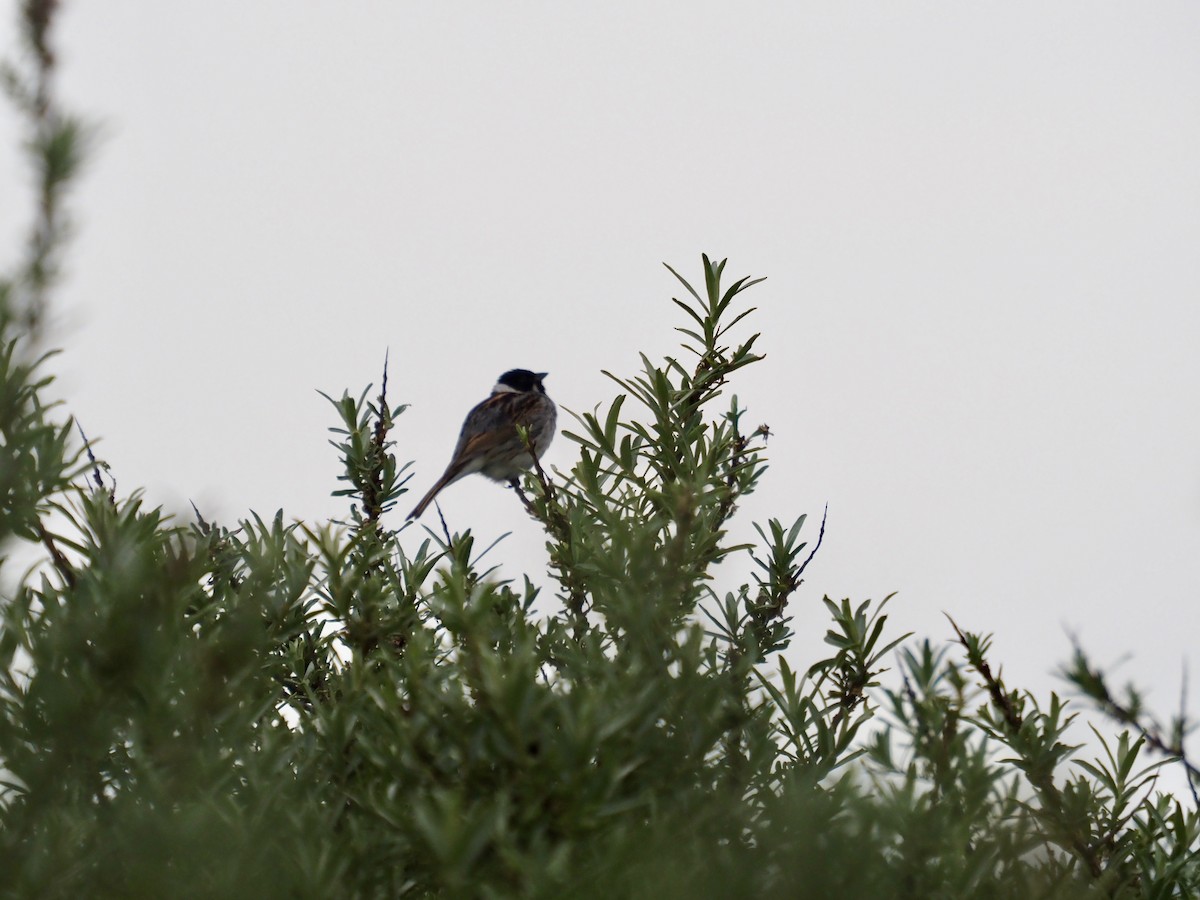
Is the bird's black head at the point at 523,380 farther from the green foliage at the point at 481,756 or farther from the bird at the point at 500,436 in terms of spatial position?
the green foliage at the point at 481,756

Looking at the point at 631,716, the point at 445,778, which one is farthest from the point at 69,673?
the point at 631,716

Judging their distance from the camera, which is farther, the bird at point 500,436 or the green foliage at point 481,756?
the bird at point 500,436

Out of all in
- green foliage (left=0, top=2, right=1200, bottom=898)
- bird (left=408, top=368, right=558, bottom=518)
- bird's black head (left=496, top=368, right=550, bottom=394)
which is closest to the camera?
green foliage (left=0, top=2, right=1200, bottom=898)

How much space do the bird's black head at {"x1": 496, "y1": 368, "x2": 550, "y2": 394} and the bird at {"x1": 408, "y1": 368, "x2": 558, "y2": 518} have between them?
58 cm

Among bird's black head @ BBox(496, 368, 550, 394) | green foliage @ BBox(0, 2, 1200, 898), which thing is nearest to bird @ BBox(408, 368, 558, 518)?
bird's black head @ BBox(496, 368, 550, 394)

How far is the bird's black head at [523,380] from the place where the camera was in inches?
564

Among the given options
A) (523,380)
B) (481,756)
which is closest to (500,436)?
(523,380)

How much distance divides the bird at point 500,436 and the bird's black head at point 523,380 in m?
0.58

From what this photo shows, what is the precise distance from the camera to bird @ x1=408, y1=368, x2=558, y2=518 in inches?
480

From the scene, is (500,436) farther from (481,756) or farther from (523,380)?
(481,756)

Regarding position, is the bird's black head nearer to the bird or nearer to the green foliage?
the bird

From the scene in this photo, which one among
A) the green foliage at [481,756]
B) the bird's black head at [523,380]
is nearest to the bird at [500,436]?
the bird's black head at [523,380]

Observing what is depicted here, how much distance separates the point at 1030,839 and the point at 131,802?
1290 millimetres

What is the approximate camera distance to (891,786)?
1.71 m
